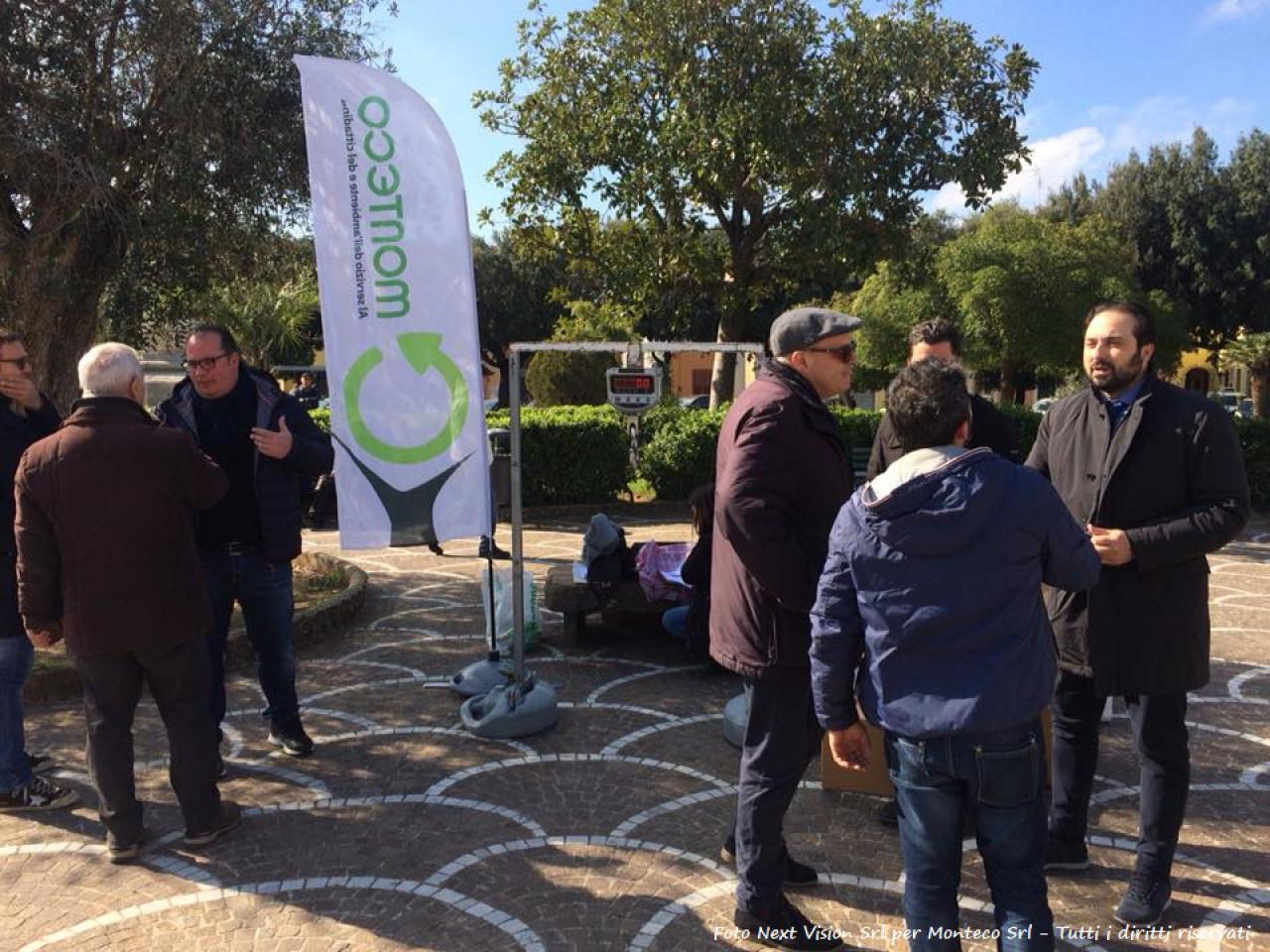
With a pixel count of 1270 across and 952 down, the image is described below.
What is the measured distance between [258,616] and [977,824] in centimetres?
318

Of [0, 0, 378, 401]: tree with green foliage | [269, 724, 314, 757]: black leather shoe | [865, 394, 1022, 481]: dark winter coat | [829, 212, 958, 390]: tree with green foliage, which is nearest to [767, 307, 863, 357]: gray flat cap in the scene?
[865, 394, 1022, 481]: dark winter coat

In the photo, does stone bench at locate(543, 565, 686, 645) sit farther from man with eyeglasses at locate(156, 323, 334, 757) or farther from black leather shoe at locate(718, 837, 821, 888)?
black leather shoe at locate(718, 837, 821, 888)

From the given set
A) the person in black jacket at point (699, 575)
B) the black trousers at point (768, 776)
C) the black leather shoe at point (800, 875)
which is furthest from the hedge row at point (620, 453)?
the black trousers at point (768, 776)

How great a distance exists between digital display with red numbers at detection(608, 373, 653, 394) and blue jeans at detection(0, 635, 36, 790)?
15.0 ft

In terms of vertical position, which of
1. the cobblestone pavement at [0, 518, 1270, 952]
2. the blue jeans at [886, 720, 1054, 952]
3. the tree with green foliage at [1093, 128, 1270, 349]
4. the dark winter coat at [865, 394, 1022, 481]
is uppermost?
the tree with green foliage at [1093, 128, 1270, 349]

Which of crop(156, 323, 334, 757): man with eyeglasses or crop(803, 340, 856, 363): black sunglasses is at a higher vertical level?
crop(803, 340, 856, 363): black sunglasses

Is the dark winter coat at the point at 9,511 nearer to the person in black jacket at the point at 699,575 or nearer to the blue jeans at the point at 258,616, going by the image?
the blue jeans at the point at 258,616

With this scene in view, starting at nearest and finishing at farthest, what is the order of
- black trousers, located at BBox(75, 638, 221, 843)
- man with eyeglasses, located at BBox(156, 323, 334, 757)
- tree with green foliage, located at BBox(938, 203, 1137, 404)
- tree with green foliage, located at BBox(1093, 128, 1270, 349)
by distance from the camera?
1. black trousers, located at BBox(75, 638, 221, 843)
2. man with eyeglasses, located at BBox(156, 323, 334, 757)
3. tree with green foliage, located at BBox(938, 203, 1137, 404)
4. tree with green foliage, located at BBox(1093, 128, 1270, 349)

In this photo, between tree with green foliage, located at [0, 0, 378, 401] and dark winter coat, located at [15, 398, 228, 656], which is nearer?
dark winter coat, located at [15, 398, 228, 656]

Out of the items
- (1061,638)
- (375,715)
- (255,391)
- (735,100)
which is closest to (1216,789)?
(1061,638)

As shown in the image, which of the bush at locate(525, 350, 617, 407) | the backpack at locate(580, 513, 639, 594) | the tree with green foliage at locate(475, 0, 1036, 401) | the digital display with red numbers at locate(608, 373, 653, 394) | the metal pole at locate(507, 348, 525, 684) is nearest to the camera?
the metal pole at locate(507, 348, 525, 684)

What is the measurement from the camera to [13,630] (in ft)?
12.4

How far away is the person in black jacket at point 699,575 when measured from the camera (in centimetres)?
507

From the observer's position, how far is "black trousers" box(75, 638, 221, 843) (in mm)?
3395
